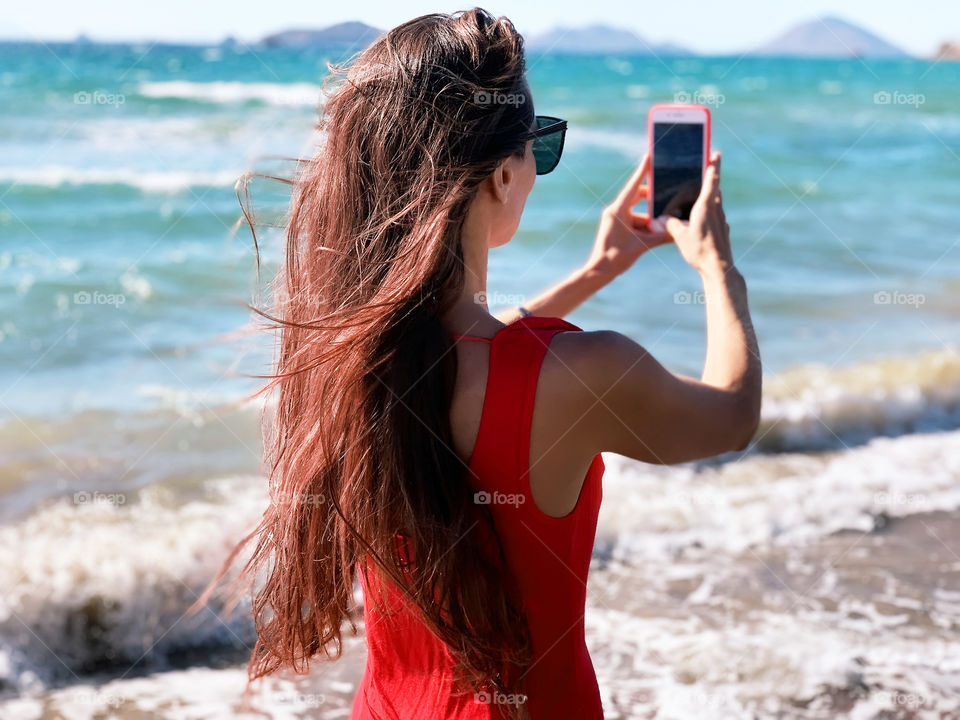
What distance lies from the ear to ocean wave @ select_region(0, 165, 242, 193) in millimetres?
11033

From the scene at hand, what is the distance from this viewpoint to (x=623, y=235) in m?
1.97

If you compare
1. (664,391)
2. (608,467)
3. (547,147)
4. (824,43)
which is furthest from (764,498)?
(824,43)

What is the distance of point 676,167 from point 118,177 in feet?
39.4

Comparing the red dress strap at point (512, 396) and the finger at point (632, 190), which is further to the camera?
the finger at point (632, 190)

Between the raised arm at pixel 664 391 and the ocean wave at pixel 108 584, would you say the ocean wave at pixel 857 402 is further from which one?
the raised arm at pixel 664 391

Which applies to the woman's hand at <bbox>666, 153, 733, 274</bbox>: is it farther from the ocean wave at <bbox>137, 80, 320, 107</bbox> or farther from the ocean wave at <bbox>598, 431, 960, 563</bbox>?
the ocean wave at <bbox>137, 80, 320, 107</bbox>

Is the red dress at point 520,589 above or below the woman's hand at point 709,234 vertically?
below

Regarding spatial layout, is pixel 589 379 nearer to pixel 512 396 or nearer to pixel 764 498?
pixel 512 396

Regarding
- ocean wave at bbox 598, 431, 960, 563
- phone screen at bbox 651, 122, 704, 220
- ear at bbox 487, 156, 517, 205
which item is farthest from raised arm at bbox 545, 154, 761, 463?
ocean wave at bbox 598, 431, 960, 563

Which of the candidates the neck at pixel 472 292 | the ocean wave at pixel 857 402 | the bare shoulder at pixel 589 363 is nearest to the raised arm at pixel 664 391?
the bare shoulder at pixel 589 363

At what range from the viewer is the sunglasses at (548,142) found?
4.84ft

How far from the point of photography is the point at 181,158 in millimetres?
14047

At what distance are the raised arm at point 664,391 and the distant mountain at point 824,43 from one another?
79.7 m

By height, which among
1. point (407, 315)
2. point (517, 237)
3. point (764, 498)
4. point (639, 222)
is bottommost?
point (764, 498)
